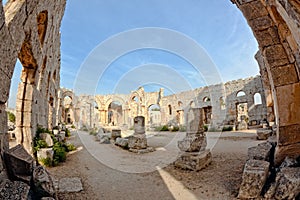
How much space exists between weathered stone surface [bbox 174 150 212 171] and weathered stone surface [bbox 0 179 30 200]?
4.18 metres

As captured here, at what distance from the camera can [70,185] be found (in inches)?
172

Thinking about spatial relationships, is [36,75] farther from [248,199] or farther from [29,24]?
[248,199]

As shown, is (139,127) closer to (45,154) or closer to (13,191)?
(45,154)

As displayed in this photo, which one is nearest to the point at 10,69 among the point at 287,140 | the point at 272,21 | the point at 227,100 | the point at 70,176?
the point at 70,176

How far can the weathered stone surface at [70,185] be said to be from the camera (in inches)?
163

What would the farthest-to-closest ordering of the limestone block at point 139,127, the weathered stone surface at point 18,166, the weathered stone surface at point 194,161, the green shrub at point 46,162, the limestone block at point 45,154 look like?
the limestone block at point 139,127
the limestone block at point 45,154
the green shrub at point 46,162
the weathered stone surface at point 194,161
the weathered stone surface at point 18,166

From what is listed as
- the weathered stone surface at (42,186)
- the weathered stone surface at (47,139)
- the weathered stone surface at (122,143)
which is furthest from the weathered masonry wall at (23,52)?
the weathered stone surface at (122,143)

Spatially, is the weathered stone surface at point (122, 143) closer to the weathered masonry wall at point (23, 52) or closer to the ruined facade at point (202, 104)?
the weathered masonry wall at point (23, 52)

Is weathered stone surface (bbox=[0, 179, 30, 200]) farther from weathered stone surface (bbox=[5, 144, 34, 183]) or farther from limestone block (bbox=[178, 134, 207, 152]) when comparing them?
limestone block (bbox=[178, 134, 207, 152])

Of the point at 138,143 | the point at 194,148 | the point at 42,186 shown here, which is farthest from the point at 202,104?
the point at 42,186

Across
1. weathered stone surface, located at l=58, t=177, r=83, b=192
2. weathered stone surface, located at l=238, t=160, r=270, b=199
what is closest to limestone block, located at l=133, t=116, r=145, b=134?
weathered stone surface, located at l=58, t=177, r=83, b=192

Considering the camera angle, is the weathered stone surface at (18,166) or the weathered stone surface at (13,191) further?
the weathered stone surface at (18,166)

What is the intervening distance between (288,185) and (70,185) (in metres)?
4.30

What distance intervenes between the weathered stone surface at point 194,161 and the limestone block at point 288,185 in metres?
2.22
